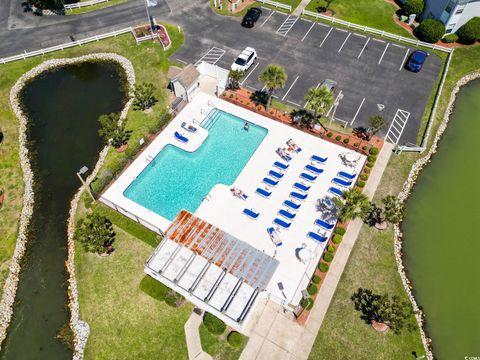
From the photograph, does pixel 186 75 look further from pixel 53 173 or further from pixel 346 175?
pixel 346 175

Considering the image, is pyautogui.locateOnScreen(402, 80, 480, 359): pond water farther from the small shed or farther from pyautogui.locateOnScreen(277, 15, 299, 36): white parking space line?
the small shed

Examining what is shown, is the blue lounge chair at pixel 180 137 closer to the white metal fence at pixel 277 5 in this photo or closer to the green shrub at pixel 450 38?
the white metal fence at pixel 277 5

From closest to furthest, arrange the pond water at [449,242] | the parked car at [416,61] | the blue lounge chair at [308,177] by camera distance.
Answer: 1. the pond water at [449,242]
2. the blue lounge chair at [308,177]
3. the parked car at [416,61]

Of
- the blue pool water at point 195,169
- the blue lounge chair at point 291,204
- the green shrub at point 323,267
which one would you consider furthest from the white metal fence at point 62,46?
the green shrub at point 323,267

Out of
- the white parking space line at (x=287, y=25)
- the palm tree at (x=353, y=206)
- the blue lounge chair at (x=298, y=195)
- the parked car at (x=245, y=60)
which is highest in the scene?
the white parking space line at (x=287, y=25)

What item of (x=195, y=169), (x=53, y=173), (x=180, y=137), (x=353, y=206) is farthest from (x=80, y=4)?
(x=353, y=206)

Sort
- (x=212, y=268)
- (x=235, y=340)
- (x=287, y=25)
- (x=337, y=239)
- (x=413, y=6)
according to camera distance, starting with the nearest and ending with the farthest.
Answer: (x=235, y=340)
(x=212, y=268)
(x=337, y=239)
(x=413, y=6)
(x=287, y=25)

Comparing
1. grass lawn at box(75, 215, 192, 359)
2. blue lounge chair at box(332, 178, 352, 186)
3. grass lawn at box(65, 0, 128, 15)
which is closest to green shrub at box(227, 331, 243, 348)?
grass lawn at box(75, 215, 192, 359)
